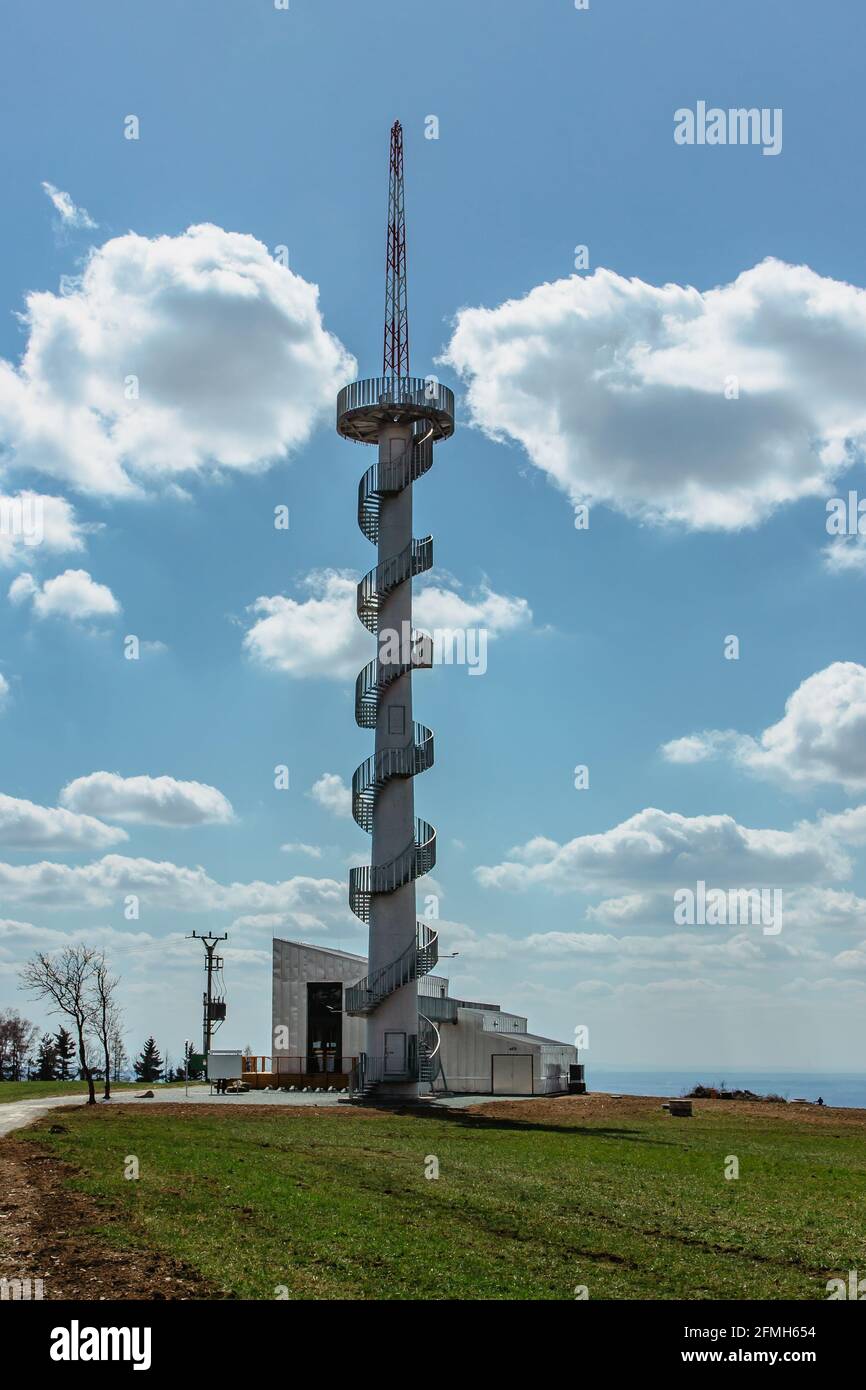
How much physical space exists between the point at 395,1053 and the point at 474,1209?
29.9 m

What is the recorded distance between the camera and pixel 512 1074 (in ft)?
186

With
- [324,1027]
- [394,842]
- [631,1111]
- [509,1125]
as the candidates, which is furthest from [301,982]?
[509,1125]

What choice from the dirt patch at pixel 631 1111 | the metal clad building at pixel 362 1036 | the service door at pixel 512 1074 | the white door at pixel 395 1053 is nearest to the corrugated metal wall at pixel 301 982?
the metal clad building at pixel 362 1036

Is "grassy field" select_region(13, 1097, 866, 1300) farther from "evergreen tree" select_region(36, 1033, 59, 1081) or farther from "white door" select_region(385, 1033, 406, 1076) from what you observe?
"evergreen tree" select_region(36, 1033, 59, 1081)

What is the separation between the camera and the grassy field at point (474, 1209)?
14812mm

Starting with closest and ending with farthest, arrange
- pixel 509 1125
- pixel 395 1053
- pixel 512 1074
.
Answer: pixel 509 1125
pixel 395 1053
pixel 512 1074

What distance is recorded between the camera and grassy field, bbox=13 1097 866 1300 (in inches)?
583

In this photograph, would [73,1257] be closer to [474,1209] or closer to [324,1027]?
[474,1209]

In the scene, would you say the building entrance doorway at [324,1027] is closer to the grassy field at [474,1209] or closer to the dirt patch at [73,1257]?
the grassy field at [474,1209]

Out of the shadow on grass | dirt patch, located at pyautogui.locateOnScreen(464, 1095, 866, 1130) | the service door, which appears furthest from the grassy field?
the service door

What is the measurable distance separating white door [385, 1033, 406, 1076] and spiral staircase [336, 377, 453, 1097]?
0.73 ft
